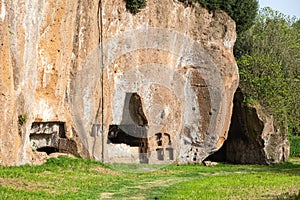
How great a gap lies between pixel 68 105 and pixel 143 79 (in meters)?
5.65

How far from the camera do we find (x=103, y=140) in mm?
23516

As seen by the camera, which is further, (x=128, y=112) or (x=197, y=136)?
(x=197, y=136)

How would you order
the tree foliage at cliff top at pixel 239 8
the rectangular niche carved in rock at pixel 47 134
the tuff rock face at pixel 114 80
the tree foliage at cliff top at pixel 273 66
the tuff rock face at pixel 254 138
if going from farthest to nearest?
A: the tree foliage at cliff top at pixel 273 66 < the tuff rock face at pixel 254 138 < the tree foliage at cliff top at pixel 239 8 < the rectangular niche carved in rock at pixel 47 134 < the tuff rock face at pixel 114 80

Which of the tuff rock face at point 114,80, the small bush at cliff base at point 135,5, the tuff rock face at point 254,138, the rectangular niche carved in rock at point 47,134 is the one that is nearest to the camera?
the tuff rock face at point 114,80

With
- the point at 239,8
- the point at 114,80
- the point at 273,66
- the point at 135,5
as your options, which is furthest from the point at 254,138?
the point at 135,5

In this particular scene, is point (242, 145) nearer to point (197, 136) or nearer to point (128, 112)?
point (197, 136)

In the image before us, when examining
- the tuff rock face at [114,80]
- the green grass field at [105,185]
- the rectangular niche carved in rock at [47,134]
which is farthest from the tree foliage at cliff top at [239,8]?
the green grass field at [105,185]

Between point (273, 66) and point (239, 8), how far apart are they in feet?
18.9

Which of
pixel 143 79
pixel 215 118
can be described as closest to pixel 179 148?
pixel 215 118

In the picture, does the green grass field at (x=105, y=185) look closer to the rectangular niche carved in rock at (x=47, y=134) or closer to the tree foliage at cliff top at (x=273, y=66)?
the rectangular niche carved in rock at (x=47, y=134)

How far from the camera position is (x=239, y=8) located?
33125mm

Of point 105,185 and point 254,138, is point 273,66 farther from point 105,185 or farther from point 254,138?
point 105,185

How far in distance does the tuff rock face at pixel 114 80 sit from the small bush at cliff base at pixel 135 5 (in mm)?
301

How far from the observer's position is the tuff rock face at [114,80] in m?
17.0
